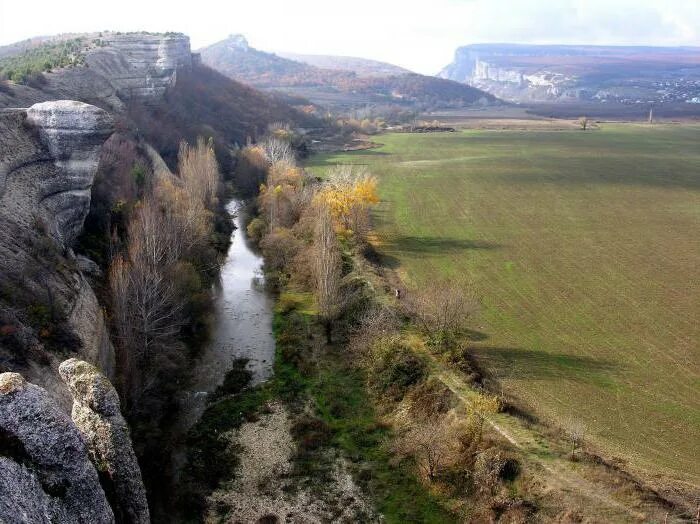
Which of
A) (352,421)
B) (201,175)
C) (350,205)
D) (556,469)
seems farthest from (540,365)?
(201,175)

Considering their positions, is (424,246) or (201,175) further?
(201,175)

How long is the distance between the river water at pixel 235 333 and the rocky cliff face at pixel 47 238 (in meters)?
5.02

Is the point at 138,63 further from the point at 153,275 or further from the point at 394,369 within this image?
the point at 394,369

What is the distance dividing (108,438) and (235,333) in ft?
71.0

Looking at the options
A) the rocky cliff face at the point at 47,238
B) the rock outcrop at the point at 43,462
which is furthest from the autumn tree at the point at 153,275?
the rock outcrop at the point at 43,462

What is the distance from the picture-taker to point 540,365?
98.4 ft

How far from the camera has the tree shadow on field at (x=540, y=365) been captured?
1141 inches

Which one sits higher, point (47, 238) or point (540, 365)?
point (47, 238)

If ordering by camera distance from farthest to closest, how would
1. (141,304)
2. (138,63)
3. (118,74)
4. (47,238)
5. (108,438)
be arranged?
1. (138,63)
2. (118,74)
3. (47,238)
4. (141,304)
5. (108,438)

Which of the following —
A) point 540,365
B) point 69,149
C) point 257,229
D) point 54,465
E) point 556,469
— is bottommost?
point 556,469

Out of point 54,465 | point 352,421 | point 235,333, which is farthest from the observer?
point 235,333

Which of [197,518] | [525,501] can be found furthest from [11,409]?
[525,501]

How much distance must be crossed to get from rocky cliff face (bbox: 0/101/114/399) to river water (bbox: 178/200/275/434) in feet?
16.5

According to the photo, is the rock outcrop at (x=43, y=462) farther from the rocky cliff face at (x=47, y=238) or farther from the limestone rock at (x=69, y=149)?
the limestone rock at (x=69, y=149)
